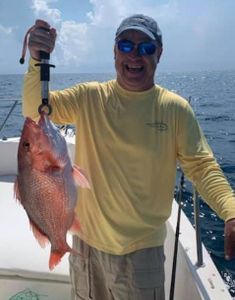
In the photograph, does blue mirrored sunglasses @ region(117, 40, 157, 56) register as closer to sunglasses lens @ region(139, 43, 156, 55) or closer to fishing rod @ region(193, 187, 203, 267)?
sunglasses lens @ region(139, 43, 156, 55)

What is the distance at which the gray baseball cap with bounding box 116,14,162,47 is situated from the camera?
7.74ft

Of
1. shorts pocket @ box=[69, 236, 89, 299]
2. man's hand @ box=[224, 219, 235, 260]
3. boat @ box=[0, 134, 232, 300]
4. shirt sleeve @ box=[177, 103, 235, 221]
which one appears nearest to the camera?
man's hand @ box=[224, 219, 235, 260]

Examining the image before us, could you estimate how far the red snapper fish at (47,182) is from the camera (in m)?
1.99

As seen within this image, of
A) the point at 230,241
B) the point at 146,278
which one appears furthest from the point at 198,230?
the point at 230,241

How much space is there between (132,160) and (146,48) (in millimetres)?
633

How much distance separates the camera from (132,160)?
232 cm

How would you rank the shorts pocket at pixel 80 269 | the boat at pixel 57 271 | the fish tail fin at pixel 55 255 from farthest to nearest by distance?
the boat at pixel 57 271 → the shorts pocket at pixel 80 269 → the fish tail fin at pixel 55 255

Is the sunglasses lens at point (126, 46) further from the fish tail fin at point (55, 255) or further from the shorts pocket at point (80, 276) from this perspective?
the shorts pocket at point (80, 276)

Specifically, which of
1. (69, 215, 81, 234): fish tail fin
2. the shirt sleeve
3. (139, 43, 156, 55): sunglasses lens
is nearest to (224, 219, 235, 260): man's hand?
the shirt sleeve

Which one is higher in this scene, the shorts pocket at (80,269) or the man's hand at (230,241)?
the man's hand at (230,241)

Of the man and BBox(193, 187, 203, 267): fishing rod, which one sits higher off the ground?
the man

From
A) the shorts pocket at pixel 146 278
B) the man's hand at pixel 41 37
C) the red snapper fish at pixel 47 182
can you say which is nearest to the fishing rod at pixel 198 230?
the shorts pocket at pixel 146 278

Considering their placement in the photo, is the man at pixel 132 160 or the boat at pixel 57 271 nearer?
the man at pixel 132 160

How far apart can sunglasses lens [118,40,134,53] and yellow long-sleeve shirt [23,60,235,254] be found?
0.23 metres
